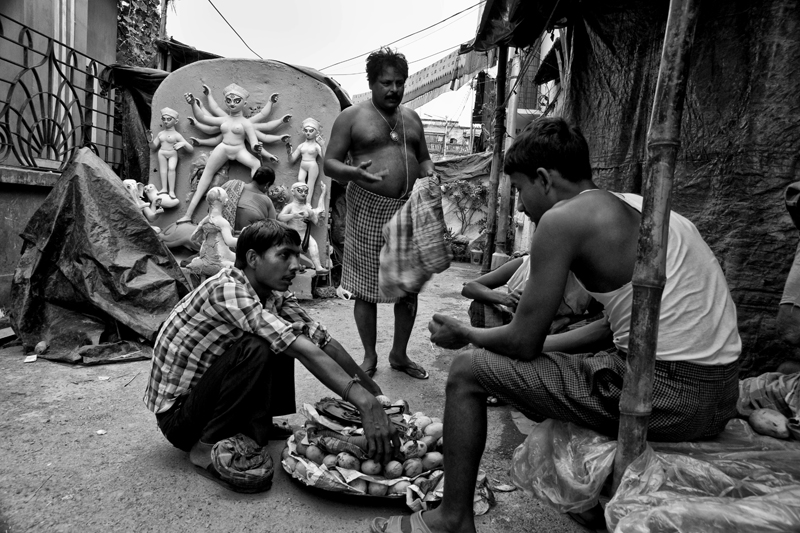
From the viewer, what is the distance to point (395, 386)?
347cm

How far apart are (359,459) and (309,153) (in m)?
5.45

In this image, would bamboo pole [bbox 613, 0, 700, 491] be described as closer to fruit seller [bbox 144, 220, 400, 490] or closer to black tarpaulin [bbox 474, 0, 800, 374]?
fruit seller [bbox 144, 220, 400, 490]

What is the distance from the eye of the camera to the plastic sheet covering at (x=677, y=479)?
1.34 metres

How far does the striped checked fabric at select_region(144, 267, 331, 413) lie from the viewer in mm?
2234

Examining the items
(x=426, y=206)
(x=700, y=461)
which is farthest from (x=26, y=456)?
(x=700, y=461)

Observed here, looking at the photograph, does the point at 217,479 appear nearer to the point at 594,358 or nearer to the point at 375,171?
the point at 594,358

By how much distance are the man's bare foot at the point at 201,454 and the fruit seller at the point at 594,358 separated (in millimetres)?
A: 906

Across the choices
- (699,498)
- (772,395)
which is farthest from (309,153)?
(699,498)

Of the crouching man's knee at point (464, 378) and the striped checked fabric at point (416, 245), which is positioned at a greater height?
the striped checked fabric at point (416, 245)

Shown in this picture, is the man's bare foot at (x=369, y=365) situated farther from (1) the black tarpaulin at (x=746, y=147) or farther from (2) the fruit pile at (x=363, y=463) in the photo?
(1) the black tarpaulin at (x=746, y=147)

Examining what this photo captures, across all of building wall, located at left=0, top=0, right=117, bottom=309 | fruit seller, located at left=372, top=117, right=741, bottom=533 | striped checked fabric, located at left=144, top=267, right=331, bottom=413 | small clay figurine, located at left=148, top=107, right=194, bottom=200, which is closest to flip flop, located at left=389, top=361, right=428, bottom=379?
striped checked fabric, located at left=144, top=267, right=331, bottom=413

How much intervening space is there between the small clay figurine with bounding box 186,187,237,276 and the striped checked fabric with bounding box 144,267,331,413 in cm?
320

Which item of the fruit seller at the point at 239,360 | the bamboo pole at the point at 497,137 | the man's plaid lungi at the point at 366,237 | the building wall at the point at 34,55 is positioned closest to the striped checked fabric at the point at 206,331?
the fruit seller at the point at 239,360

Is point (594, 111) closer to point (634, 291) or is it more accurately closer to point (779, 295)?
point (779, 295)
